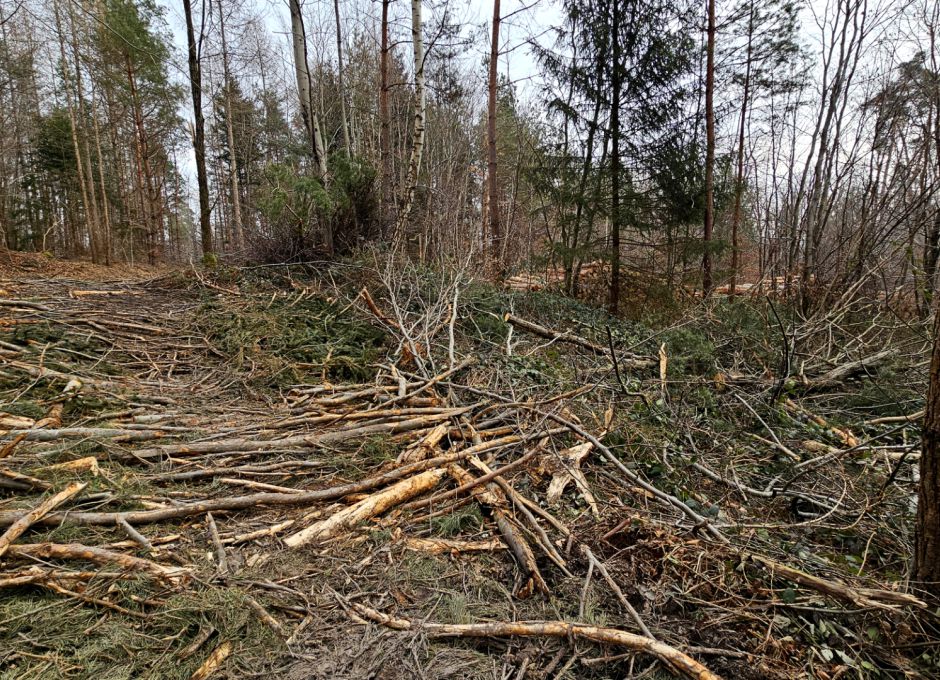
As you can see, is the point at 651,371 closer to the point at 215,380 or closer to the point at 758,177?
the point at 215,380

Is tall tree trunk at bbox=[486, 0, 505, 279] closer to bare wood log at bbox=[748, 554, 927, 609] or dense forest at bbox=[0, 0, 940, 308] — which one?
dense forest at bbox=[0, 0, 940, 308]

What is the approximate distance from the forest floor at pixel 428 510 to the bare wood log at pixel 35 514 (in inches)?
0.6

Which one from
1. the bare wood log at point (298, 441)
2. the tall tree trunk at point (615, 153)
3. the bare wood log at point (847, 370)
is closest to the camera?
the bare wood log at point (298, 441)

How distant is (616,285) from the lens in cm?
967

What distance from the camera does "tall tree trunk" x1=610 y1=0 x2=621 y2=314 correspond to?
907 centimetres

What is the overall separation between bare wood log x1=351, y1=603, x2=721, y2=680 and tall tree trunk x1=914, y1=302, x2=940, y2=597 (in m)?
1.03

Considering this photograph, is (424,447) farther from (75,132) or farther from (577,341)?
(75,132)

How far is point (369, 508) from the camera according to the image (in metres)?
2.46

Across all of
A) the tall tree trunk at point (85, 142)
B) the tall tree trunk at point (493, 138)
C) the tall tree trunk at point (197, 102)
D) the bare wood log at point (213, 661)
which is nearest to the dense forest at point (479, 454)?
the bare wood log at point (213, 661)

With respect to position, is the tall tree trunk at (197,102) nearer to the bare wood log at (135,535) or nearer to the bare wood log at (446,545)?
the bare wood log at (135,535)

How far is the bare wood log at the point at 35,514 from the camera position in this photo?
70.8 inches

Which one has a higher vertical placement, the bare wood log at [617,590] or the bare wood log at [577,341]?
the bare wood log at [577,341]

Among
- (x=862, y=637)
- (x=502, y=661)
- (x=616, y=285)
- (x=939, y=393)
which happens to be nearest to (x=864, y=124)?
(x=616, y=285)

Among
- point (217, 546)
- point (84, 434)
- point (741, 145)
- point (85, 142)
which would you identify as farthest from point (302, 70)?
point (85, 142)
